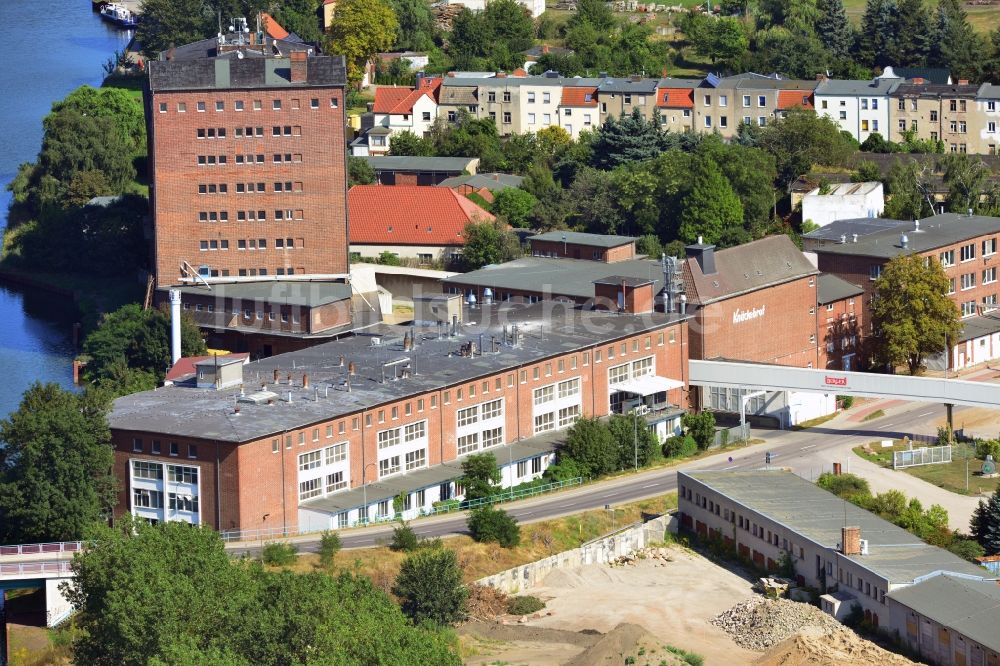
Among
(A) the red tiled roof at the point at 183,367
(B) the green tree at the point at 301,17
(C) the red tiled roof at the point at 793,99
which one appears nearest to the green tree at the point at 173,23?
(B) the green tree at the point at 301,17

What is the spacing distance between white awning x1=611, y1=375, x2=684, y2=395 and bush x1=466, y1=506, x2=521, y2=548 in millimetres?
15718

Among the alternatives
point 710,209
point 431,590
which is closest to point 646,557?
point 431,590

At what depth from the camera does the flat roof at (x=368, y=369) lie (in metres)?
82.2

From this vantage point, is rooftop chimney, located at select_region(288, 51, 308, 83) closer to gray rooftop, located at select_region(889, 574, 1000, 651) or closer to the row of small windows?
the row of small windows

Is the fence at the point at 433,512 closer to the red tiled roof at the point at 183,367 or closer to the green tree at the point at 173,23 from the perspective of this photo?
the red tiled roof at the point at 183,367

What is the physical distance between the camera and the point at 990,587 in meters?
74.9

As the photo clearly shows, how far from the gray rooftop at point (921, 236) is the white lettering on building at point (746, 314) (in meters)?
9.25

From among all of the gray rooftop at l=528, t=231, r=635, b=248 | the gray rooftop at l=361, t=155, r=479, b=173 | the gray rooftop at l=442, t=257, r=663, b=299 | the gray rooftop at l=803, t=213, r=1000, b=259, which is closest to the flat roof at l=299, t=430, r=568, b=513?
the gray rooftop at l=442, t=257, r=663, b=299

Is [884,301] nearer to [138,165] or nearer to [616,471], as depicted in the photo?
[616,471]

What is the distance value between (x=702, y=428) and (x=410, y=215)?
35.9 meters

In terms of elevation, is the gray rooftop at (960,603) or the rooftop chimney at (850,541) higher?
the rooftop chimney at (850,541)

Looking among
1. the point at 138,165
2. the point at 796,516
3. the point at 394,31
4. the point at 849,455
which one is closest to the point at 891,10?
the point at 394,31

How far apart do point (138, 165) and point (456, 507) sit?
66206 mm

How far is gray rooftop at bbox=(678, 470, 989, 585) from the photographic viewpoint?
252 ft
